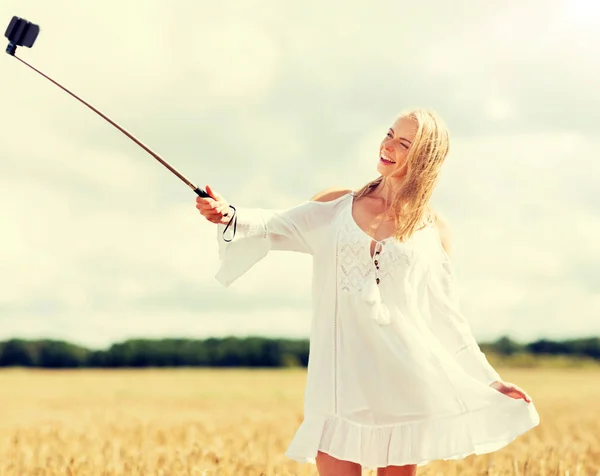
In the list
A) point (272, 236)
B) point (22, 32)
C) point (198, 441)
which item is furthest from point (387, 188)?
point (198, 441)

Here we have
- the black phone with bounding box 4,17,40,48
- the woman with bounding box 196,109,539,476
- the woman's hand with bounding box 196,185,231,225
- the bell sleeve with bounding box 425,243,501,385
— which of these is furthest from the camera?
the bell sleeve with bounding box 425,243,501,385

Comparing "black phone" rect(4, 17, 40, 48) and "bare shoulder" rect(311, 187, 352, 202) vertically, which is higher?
"black phone" rect(4, 17, 40, 48)

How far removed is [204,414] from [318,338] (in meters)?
7.73

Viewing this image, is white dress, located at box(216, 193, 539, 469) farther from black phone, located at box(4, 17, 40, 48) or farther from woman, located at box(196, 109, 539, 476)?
black phone, located at box(4, 17, 40, 48)

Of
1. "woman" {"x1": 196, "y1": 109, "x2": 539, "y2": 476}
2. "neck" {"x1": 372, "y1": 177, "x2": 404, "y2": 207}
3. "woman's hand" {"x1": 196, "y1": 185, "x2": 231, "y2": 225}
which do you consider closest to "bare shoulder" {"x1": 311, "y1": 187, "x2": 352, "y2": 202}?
"woman" {"x1": 196, "y1": 109, "x2": 539, "y2": 476}

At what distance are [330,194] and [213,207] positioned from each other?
2.42 feet

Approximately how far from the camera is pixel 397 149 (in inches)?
182

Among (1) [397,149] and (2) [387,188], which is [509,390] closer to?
(2) [387,188]

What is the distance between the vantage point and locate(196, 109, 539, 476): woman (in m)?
4.53

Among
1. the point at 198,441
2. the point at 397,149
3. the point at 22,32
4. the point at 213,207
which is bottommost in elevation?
the point at 198,441

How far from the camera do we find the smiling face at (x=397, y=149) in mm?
4621

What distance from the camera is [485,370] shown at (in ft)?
15.9

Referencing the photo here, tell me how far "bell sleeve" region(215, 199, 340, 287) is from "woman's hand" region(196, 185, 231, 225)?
5.7 inches

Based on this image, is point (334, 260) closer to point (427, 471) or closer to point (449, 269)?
point (449, 269)
